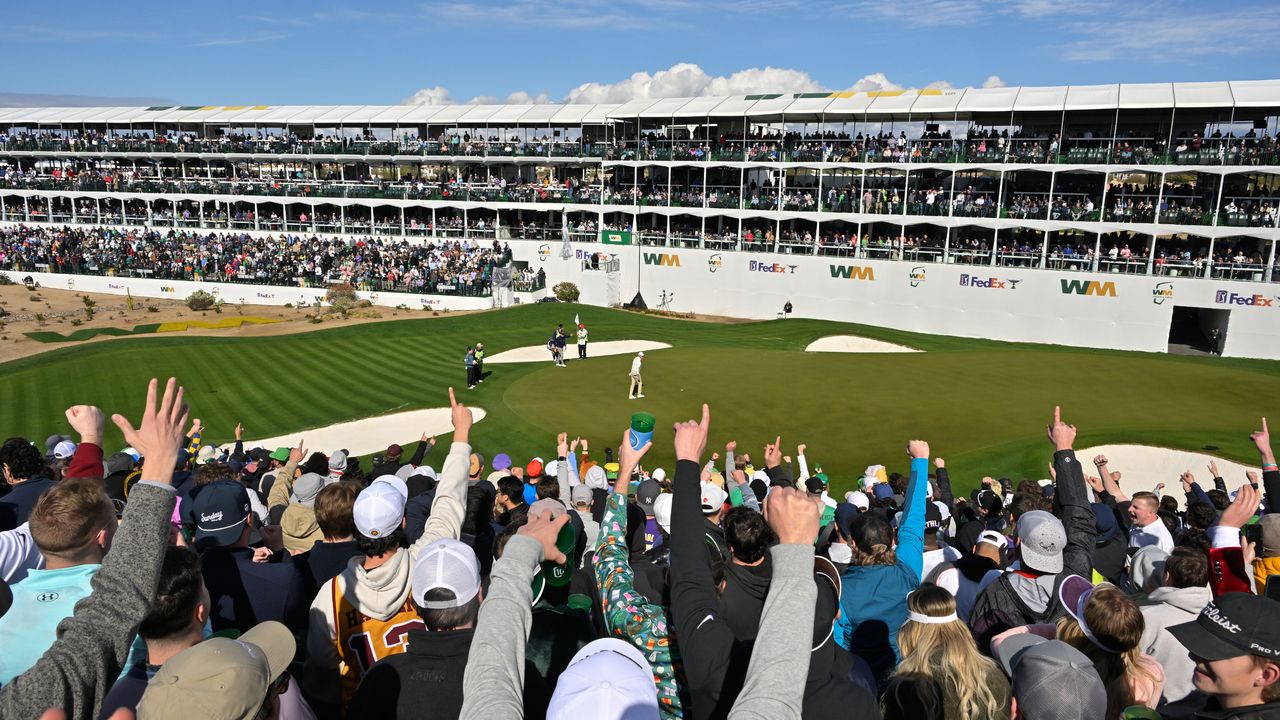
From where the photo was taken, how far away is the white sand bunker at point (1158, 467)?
16.5m

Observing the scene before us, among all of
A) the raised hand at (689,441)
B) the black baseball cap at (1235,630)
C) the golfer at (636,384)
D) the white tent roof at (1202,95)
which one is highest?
the white tent roof at (1202,95)

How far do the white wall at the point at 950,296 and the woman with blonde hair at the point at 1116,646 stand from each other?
38.7m

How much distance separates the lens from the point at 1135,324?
3731 cm

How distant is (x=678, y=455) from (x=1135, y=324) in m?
40.0

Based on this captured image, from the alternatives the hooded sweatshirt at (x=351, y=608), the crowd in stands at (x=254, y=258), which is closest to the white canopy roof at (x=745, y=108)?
the crowd in stands at (x=254, y=258)

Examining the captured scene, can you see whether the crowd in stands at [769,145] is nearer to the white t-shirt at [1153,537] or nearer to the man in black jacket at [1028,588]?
the white t-shirt at [1153,537]

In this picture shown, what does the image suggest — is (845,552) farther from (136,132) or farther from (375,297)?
(136,132)

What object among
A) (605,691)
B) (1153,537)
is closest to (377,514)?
(605,691)

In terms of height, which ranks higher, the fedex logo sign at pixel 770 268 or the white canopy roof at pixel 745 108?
the white canopy roof at pixel 745 108

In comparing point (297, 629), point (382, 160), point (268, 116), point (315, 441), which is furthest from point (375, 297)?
point (297, 629)

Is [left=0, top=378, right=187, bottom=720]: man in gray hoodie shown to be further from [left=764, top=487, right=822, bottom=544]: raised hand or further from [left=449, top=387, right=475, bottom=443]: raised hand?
[left=764, top=487, right=822, bottom=544]: raised hand

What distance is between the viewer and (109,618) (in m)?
3.28

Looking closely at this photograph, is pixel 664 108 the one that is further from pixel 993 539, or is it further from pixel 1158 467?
pixel 993 539

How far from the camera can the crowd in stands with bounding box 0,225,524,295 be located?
4862cm
